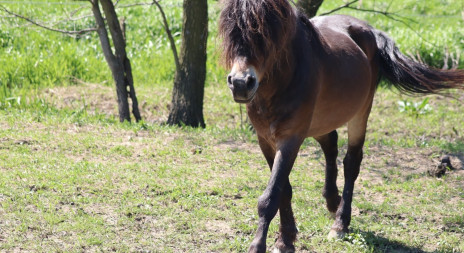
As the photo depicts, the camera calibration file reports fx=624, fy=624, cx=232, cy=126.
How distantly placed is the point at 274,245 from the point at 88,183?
2.13 m

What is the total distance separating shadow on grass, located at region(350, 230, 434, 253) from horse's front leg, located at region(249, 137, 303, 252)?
115 cm

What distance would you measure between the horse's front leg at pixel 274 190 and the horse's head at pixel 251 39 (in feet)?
1.83

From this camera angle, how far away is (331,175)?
5898mm

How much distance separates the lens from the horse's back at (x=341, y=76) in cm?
506

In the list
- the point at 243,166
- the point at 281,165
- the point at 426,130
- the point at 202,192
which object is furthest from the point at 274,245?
the point at 426,130

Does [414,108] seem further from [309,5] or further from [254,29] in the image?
[254,29]

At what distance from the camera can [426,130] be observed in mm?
9984

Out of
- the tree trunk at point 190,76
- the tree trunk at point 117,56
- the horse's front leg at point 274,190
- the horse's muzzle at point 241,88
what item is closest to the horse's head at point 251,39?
the horse's muzzle at point 241,88

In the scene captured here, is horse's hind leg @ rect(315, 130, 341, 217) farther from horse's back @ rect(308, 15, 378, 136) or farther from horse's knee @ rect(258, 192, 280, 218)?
horse's knee @ rect(258, 192, 280, 218)

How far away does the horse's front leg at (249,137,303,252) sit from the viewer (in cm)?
431

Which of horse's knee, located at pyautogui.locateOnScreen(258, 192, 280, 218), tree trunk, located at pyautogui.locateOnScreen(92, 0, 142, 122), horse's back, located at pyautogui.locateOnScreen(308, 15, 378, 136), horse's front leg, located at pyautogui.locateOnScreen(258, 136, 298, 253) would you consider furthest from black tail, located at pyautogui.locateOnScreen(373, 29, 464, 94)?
tree trunk, located at pyautogui.locateOnScreen(92, 0, 142, 122)

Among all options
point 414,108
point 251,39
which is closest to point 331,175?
point 251,39

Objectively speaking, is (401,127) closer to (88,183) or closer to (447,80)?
(447,80)

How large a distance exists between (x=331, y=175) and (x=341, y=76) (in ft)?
3.72
